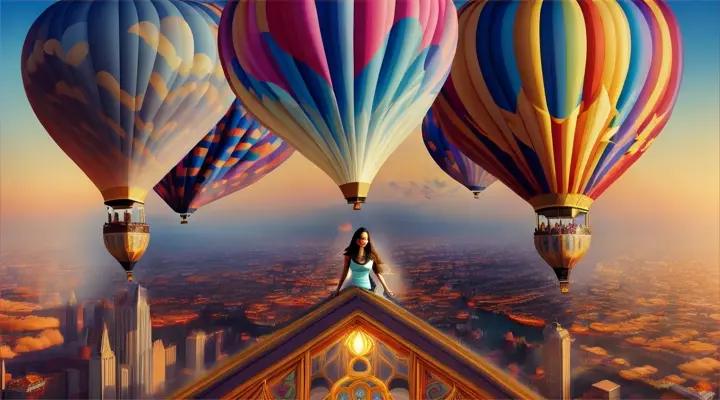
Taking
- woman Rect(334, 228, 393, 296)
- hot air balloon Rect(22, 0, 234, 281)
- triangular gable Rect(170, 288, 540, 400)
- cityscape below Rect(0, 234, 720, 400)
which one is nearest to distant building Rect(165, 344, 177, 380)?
cityscape below Rect(0, 234, 720, 400)

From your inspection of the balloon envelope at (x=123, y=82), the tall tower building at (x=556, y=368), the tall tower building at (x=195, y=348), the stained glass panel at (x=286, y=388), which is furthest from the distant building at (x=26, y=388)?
the stained glass panel at (x=286, y=388)

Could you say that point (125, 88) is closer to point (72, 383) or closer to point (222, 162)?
point (222, 162)

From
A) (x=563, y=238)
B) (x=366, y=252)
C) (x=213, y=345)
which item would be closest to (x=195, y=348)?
(x=213, y=345)

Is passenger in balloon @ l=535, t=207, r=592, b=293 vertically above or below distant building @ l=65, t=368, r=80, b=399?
above

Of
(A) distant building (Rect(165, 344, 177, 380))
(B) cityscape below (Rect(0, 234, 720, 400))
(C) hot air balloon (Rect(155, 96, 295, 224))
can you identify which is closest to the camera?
(C) hot air balloon (Rect(155, 96, 295, 224))

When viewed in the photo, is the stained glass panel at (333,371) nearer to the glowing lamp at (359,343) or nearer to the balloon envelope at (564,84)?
the glowing lamp at (359,343)

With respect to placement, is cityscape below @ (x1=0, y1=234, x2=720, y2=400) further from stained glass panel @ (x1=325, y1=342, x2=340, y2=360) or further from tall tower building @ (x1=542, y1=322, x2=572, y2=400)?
stained glass panel @ (x1=325, y1=342, x2=340, y2=360)
